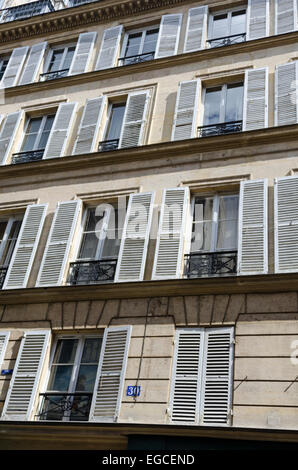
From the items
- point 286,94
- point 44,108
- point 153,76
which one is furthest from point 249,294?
point 44,108

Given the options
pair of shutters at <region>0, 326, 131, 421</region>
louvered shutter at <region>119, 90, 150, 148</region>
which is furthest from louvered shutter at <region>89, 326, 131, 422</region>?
louvered shutter at <region>119, 90, 150, 148</region>

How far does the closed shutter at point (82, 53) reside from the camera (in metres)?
14.4

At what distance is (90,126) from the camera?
12.7 m

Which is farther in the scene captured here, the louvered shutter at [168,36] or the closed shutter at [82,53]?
the closed shutter at [82,53]

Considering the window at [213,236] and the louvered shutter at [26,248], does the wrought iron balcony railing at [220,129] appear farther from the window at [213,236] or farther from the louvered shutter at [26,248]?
the louvered shutter at [26,248]

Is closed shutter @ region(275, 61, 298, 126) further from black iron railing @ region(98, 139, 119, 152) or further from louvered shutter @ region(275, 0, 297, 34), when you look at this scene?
black iron railing @ region(98, 139, 119, 152)

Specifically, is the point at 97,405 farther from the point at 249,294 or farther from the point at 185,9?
the point at 185,9

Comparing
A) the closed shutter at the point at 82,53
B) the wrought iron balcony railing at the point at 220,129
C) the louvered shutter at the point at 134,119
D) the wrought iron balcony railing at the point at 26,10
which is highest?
the wrought iron balcony railing at the point at 26,10

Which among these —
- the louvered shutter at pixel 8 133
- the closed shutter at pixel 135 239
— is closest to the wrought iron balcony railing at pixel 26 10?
the louvered shutter at pixel 8 133

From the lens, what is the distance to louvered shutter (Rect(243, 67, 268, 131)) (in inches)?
437

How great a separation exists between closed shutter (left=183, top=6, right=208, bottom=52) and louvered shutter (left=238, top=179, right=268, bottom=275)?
16.1ft

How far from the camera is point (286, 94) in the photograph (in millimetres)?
11242

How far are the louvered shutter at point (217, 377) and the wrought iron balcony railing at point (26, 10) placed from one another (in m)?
13.9

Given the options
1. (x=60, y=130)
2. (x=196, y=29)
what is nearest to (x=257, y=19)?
(x=196, y=29)
